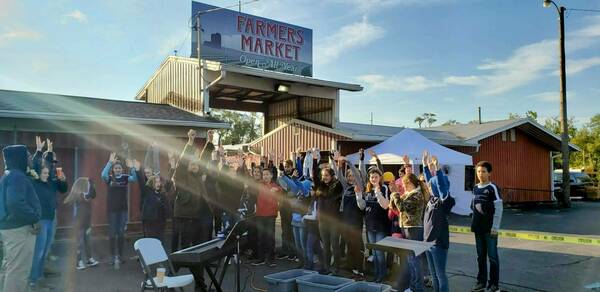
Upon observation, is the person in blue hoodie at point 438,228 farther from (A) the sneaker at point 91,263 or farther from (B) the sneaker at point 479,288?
(A) the sneaker at point 91,263

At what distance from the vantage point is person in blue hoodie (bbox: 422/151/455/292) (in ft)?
17.0

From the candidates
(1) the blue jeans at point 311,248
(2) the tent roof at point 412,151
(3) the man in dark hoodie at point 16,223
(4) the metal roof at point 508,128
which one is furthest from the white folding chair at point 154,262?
(4) the metal roof at point 508,128

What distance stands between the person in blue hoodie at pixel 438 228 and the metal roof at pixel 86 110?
25.0 feet

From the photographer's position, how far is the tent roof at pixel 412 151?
545 inches

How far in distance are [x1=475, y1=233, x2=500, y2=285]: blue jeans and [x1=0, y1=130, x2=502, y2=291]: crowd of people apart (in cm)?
1

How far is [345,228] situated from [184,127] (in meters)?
6.64

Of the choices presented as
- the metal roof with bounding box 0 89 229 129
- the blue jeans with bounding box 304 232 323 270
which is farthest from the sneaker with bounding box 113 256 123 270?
the metal roof with bounding box 0 89 229 129

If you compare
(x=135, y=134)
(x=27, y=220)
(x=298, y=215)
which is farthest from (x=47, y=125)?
(x=298, y=215)

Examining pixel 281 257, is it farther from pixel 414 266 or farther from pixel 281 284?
pixel 281 284

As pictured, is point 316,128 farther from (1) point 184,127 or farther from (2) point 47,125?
(2) point 47,125

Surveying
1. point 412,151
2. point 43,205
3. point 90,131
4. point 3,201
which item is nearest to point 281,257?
point 43,205

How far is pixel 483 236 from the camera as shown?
5.90 m

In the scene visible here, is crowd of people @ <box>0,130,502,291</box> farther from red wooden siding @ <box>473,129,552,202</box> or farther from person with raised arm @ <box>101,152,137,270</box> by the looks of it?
red wooden siding @ <box>473,129,552,202</box>

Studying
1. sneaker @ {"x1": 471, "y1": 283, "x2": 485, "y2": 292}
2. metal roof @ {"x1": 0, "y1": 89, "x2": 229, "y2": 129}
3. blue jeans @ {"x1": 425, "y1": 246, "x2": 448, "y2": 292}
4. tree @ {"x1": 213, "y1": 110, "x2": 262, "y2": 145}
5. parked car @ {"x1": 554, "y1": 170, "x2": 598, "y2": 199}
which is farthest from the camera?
tree @ {"x1": 213, "y1": 110, "x2": 262, "y2": 145}
